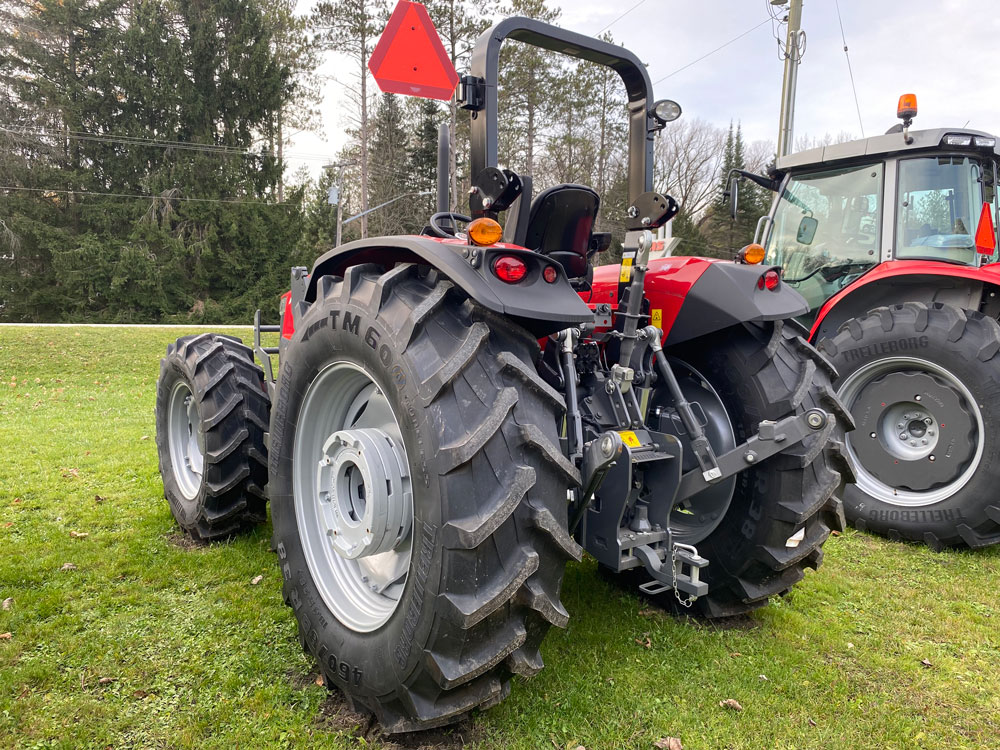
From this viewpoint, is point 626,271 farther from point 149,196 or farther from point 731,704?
point 149,196

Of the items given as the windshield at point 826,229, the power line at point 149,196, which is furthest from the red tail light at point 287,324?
the power line at point 149,196

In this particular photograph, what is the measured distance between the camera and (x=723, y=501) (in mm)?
2729

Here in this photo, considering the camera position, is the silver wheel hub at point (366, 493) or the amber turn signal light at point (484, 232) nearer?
the amber turn signal light at point (484, 232)

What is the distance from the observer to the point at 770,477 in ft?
8.31

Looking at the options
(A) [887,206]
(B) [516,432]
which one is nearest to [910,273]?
(A) [887,206]

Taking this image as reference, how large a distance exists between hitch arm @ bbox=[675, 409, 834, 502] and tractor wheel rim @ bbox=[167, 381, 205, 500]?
9.80ft

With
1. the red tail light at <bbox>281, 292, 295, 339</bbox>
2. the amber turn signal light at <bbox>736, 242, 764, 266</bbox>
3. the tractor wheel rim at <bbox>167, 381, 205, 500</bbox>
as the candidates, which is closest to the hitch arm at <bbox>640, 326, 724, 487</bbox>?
the amber turn signal light at <bbox>736, 242, 764, 266</bbox>

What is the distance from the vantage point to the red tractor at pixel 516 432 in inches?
69.1

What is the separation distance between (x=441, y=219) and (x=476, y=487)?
1.38 m

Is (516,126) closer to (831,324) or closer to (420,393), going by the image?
(831,324)

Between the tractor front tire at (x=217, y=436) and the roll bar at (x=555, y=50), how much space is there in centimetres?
201

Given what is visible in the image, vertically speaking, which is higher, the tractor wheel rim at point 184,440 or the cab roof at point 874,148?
the cab roof at point 874,148

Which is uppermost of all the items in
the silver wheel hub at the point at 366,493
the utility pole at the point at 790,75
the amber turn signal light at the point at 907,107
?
the utility pole at the point at 790,75

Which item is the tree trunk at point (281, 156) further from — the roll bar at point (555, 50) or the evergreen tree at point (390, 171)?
the roll bar at point (555, 50)
